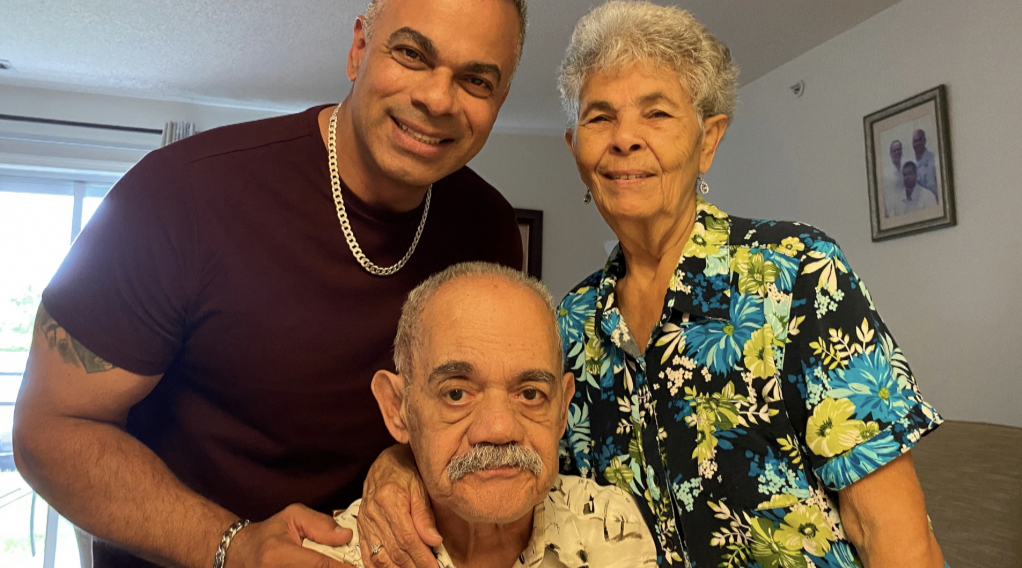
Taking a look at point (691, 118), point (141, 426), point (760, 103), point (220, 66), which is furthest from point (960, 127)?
point (220, 66)

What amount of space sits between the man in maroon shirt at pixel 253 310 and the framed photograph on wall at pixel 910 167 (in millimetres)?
2265

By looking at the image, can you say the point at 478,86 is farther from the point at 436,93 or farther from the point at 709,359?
the point at 709,359

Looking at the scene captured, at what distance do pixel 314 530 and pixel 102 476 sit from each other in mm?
401

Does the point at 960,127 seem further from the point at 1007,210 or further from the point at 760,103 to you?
the point at 760,103

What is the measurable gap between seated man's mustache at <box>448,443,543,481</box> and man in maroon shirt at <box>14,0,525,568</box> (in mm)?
281

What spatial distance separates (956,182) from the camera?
2.79m

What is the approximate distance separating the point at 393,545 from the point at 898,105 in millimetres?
3012

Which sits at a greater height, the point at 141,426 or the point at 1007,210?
the point at 1007,210

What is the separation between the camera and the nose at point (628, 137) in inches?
49.7

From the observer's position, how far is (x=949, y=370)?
9.31ft

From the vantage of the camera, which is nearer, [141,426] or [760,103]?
[141,426]

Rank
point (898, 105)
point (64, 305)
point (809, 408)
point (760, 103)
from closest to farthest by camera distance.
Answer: point (809, 408), point (64, 305), point (898, 105), point (760, 103)

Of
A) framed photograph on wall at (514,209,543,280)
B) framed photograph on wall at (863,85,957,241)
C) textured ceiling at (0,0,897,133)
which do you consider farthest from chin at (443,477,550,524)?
framed photograph on wall at (514,209,543,280)

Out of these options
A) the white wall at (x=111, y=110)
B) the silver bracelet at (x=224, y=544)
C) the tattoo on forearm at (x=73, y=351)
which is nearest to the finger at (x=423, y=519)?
the silver bracelet at (x=224, y=544)
